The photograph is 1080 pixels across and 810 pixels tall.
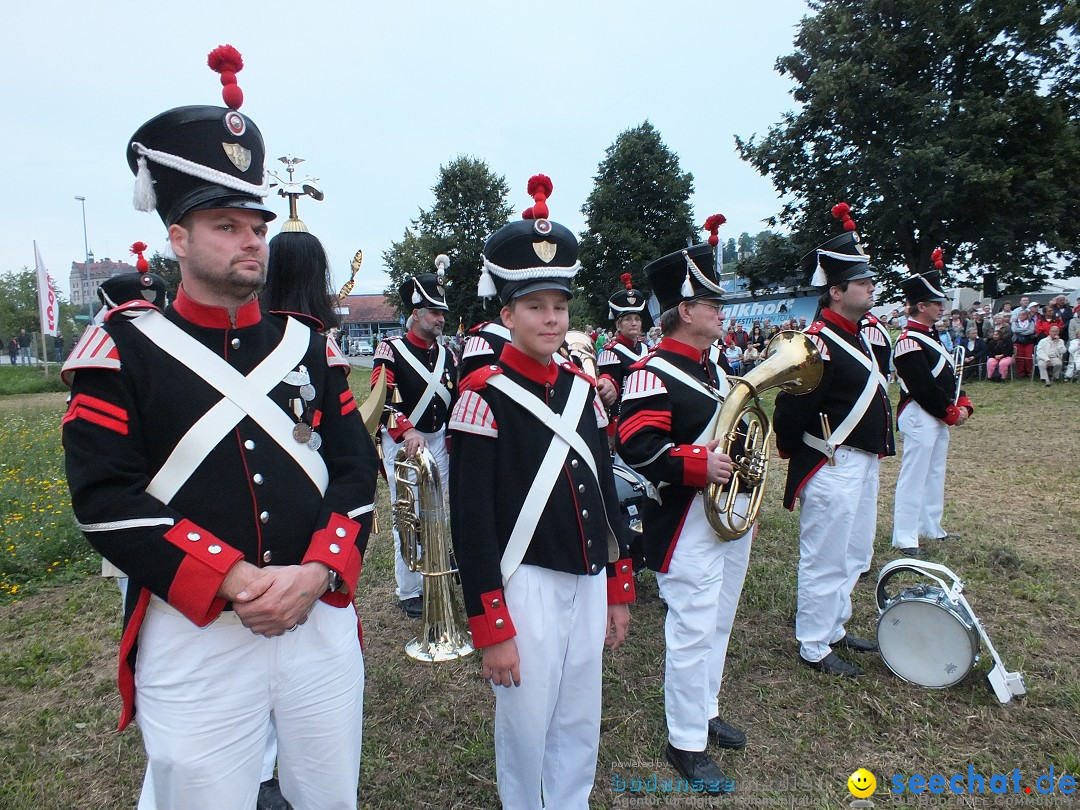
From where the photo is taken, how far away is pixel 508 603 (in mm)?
2457

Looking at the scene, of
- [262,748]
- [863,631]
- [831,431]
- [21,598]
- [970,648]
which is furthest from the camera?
[21,598]

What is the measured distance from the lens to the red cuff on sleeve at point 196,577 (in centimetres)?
165

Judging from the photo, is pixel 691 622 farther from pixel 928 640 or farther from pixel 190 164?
pixel 190 164

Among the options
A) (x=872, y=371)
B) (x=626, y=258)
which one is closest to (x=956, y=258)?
(x=626, y=258)

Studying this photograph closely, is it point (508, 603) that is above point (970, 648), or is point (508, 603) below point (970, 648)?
above

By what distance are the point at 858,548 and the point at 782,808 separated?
1889 mm

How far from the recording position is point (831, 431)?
162 inches

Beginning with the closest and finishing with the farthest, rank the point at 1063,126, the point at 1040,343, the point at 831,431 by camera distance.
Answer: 1. the point at 831,431
2. the point at 1040,343
3. the point at 1063,126

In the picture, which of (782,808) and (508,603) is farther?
(782,808)

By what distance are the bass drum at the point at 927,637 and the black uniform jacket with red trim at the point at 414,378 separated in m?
3.25

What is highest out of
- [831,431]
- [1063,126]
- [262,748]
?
[1063,126]

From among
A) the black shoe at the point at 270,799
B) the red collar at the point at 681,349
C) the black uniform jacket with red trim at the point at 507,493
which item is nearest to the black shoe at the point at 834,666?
the red collar at the point at 681,349

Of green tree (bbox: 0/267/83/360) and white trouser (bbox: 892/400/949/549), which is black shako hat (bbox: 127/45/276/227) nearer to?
white trouser (bbox: 892/400/949/549)

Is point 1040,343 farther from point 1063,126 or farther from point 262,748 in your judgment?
point 262,748
